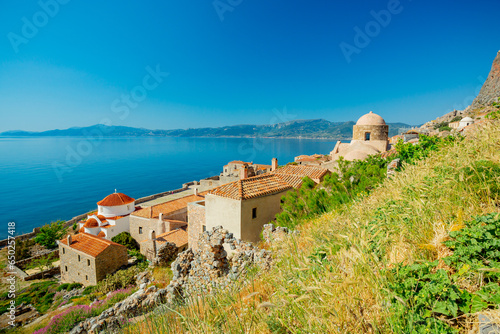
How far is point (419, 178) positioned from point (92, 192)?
6662 cm

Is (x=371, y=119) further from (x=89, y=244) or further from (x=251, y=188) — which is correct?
(x=89, y=244)

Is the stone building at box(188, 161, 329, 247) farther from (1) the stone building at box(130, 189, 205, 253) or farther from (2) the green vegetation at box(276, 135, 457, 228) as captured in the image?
(1) the stone building at box(130, 189, 205, 253)

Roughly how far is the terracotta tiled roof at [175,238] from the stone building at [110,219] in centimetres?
1036

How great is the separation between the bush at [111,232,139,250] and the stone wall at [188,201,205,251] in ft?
41.5

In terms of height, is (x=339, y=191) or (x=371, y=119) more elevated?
(x=371, y=119)

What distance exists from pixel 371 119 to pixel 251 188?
16.2 metres

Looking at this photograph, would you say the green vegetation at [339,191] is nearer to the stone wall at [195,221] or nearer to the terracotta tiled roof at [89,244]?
the stone wall at [195,221]

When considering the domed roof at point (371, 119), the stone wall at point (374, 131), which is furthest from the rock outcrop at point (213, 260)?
the domed roof at point (371, 119)

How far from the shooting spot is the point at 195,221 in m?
16.5

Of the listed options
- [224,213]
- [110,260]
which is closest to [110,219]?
[110,260]

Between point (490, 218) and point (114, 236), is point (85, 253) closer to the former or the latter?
point (114, 236)

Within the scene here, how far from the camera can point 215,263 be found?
7633mm

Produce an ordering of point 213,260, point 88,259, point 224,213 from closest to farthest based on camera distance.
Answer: point 213,260, point 224,213, point 88,259

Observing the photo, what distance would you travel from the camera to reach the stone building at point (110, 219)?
26.7m
